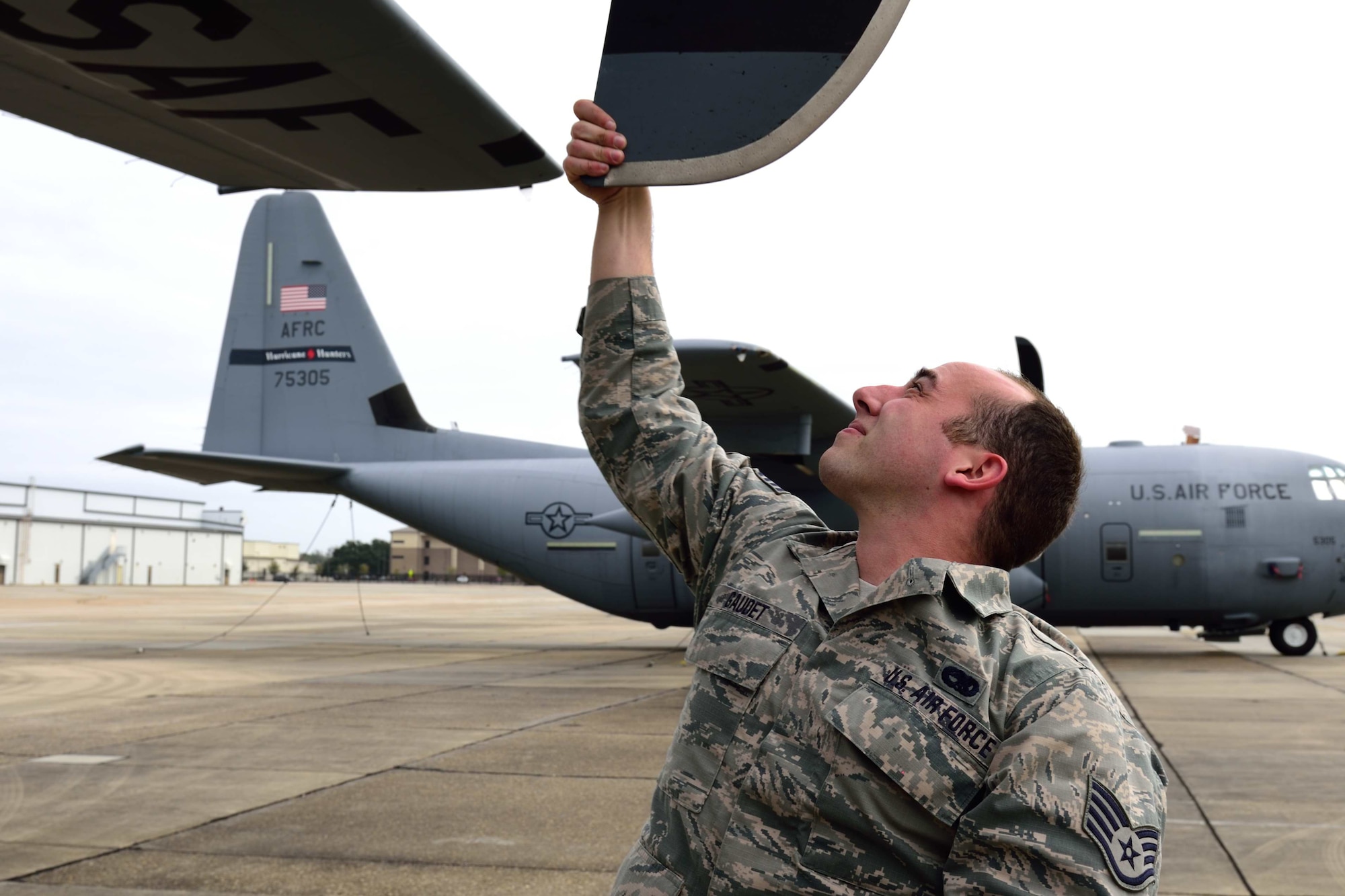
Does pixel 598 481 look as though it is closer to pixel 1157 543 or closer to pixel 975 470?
pixel 1157 543

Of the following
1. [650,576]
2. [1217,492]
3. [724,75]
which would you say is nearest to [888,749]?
[724,75]

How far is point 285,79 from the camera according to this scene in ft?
11.5

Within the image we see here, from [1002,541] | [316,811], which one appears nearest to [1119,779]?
[1002,541]

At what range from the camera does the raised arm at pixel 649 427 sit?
2020 mm

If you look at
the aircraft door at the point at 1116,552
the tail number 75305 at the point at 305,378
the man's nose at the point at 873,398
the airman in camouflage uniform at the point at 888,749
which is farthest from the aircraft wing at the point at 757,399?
the airman in camouflage uniform at the point at 888,749

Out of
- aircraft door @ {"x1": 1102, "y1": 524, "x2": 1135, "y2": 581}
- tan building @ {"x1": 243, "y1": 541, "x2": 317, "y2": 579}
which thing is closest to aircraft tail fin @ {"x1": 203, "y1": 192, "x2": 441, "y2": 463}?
aircraft door @ {"x1": 1102, "y1": 524, "x2": 1135, "y2": 581}

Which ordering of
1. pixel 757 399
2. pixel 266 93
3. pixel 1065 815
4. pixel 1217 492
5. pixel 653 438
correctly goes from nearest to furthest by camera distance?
pixel 1065 815, pixel 653 438, pixel 266 93, pixel 757 399, pixel 1217 492

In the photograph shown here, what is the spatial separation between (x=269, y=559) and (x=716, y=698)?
120831 mm

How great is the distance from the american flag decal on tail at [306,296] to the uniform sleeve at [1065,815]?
56.6 ft

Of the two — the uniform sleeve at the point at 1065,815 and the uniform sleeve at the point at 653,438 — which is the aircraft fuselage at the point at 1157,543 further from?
the uniform sleeve at the point at 1065,815

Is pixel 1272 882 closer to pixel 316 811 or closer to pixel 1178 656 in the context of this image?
pixel 316 811

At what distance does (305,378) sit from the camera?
1716 cm

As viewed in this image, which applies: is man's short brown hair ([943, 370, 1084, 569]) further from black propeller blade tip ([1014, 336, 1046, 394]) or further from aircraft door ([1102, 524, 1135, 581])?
aircraft door ([1102, 524, 1135, 581])

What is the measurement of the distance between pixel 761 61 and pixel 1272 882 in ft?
15.3
